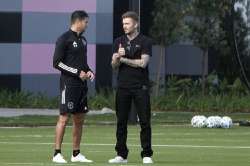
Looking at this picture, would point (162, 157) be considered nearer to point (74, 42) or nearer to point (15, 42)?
point (74, 42)

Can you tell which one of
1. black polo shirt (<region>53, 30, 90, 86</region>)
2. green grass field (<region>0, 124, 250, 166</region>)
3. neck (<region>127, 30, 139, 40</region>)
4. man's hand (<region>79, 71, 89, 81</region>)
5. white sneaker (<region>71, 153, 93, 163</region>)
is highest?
neck (<region>127, 30, 139, 40</region>)

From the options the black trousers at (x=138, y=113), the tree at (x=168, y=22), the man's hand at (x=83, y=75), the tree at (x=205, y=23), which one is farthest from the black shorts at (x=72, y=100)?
the tree at (x=205, y=23)

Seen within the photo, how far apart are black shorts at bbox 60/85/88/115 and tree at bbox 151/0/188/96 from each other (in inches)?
682

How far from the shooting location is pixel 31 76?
107 ft

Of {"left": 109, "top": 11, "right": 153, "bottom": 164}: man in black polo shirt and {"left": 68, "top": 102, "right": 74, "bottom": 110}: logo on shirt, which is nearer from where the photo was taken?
{"left": 109, "top": 11, "right": 153, "bottom": 164}: man in black polo shirt

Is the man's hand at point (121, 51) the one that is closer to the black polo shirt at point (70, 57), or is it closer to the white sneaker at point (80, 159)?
the black polo shirt at point (70, 57)

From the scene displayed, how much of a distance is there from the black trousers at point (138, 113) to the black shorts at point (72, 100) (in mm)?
538

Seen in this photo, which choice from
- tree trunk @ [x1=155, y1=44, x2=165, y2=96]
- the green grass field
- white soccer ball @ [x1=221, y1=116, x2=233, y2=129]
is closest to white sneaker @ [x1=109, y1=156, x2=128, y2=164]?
the green grass field

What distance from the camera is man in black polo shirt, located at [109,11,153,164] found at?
1352cm

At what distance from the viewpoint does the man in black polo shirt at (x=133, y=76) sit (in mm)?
13523

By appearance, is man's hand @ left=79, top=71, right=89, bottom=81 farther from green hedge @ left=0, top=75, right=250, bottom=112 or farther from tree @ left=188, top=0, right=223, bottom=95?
tree @ left=188, top=0, right=223, bottom=95

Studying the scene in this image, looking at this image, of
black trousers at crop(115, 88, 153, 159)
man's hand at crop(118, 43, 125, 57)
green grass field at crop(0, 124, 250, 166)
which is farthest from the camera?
green grass field at crop(0, 124, 250, 166)

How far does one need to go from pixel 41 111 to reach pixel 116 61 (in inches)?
640

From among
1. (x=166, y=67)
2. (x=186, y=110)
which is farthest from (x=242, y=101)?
(x=166, y=67)
